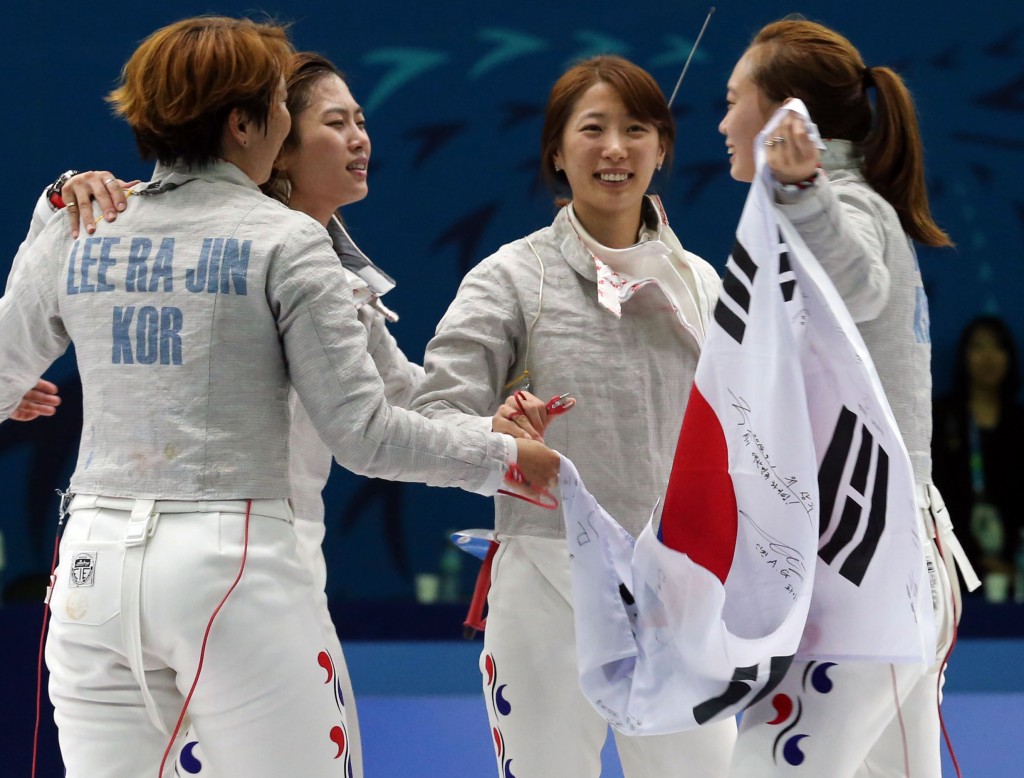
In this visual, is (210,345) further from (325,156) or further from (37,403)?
(325,156)

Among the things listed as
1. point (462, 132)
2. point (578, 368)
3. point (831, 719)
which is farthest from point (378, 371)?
point (462, 132)

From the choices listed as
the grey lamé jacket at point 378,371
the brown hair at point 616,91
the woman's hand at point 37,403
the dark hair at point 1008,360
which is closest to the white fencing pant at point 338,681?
the grey lamé jacket at point 378,371

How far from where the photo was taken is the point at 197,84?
1.82m

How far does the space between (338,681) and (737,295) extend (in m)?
0.81

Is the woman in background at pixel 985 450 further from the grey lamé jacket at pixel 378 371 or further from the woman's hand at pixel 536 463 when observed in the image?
the woman's hand at pixel 536 463

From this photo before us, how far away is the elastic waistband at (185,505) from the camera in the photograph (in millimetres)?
1774

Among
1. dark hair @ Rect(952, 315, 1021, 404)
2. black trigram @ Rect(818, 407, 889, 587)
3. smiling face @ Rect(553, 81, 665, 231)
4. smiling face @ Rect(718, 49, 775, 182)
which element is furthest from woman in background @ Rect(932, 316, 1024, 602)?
black trigram @ Rect(818, 407, 889, 587)

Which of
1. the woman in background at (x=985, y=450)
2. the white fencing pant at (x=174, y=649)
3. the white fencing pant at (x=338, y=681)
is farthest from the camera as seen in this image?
the woman in background at (x=985, y=450)

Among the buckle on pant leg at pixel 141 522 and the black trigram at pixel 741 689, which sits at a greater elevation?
the buckle on pant leg at pixel 141 522

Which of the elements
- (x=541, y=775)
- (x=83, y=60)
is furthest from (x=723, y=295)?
(x=83, y=60)

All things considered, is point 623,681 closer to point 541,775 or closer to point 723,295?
point 541,775

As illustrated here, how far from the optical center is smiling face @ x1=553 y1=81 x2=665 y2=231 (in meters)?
2.42

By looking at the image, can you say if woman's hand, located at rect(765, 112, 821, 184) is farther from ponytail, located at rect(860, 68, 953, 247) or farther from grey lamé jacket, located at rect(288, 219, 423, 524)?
grey lamé jacket, located at rect(288, 219, 423, 524)

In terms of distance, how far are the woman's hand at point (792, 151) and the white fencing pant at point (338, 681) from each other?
0.87 meters
